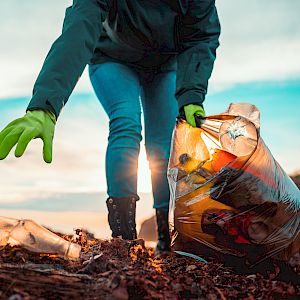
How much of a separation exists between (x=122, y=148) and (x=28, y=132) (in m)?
1.03

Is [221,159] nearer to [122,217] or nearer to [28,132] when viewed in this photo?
[122,217]

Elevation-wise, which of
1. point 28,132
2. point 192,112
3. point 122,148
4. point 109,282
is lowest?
point 109,282

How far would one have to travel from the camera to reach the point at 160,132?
10.4 feet

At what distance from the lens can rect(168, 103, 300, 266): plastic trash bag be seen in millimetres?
2287

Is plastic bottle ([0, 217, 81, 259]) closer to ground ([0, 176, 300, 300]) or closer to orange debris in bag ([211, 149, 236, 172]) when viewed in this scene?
ground ([0, 176, 300, 300])

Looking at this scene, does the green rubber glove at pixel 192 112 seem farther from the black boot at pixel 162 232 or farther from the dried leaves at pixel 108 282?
the dried leaves at pixel 108 282

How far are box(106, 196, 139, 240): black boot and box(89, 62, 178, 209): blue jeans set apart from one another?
0.04 metres

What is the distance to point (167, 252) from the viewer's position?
9.77ft

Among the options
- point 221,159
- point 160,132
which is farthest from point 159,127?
point 221,159

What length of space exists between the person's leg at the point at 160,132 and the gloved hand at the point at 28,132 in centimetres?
125

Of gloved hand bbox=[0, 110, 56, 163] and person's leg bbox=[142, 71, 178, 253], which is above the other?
person's leg bbox=[142, 71, 178, 253]

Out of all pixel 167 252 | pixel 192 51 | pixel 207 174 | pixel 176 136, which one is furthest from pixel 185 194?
pixel 192 51

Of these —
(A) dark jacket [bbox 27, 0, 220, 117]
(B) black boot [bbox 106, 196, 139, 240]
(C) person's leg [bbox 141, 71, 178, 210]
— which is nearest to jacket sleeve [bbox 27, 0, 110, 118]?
(A) dark jacket [bbox 27, 0, 220, 117]

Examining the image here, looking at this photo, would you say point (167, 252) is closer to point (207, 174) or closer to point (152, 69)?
point (207, 174)
